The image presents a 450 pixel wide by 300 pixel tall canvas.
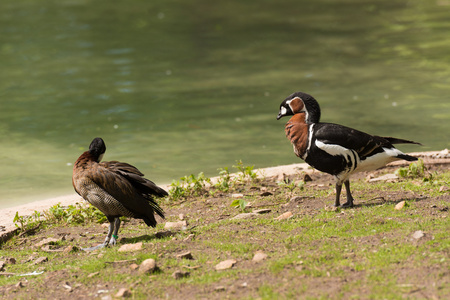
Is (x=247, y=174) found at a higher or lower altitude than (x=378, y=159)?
lower

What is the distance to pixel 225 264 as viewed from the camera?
522 centimetres

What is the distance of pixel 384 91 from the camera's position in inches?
541

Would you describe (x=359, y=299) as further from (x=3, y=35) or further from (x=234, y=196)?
(x=3, y=35)

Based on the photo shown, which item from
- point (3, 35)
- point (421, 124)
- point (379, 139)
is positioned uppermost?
point (3, 35)

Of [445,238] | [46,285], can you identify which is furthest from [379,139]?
[46,285]

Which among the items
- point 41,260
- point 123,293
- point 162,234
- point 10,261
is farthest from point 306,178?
point 123,293

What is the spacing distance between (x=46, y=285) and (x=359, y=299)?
244 cm

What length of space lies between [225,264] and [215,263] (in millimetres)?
145

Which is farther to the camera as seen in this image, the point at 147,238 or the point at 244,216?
the point at 244,216

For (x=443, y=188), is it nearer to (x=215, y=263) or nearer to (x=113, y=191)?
(x=215, y=263)

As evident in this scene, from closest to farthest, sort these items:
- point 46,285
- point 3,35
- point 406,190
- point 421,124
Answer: point 46,285
point 406,190
point 421,124
point 3,35

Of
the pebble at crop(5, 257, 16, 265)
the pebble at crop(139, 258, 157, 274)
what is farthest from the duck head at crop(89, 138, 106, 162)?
the pebble at crop(139, 258, 157, 274)

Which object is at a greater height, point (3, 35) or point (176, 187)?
point (3, 35)

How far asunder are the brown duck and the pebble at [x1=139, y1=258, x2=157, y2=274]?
100 centimetres
